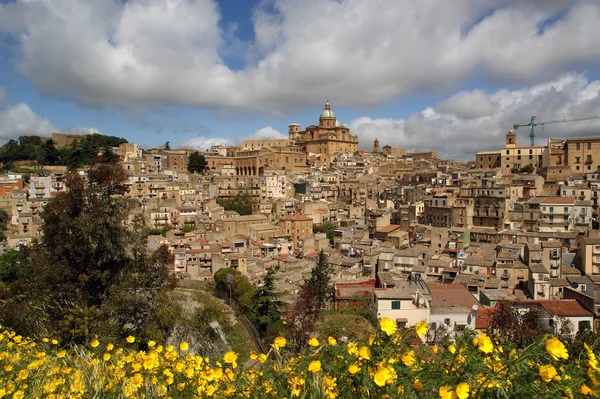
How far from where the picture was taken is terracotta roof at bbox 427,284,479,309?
1798 centimetres

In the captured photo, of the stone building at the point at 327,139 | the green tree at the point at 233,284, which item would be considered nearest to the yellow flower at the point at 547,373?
the green tree at the point at 233,284

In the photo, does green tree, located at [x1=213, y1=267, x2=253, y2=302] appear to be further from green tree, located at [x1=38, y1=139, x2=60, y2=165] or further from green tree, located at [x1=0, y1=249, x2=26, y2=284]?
green tree, located at [x1=38, y1=139, x2=60, y2=165]

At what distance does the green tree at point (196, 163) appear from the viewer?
196ft

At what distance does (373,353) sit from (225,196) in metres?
48.2

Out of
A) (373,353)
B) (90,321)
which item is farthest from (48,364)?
(90,321)

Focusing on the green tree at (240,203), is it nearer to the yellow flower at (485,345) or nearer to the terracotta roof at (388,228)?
the terracotta roof at (388,228)

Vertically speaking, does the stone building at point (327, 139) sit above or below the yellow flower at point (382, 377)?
above

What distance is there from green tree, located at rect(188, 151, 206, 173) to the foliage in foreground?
57493 millimetres

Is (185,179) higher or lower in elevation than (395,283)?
higher

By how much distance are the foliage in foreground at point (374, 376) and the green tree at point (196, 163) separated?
189 ft

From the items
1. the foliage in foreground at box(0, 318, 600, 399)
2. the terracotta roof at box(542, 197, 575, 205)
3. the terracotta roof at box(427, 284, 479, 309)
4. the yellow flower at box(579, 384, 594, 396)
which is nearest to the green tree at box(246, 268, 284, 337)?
the terracotta roof at box(427, 284, 479, 309)

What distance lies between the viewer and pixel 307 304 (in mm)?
16594

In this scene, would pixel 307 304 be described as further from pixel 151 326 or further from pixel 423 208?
pixel 423 208

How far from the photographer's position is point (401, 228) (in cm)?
3338
